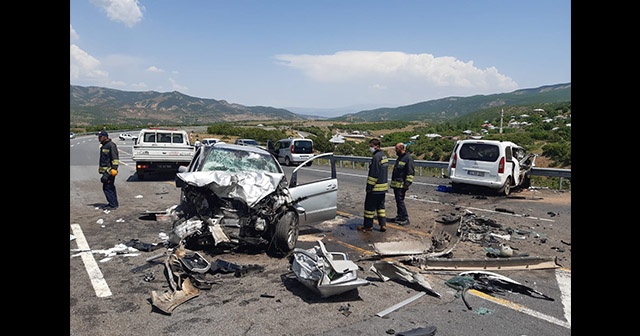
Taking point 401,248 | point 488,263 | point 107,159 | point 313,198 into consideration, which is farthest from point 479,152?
point 107,159

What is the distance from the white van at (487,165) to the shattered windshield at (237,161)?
723 centimetres

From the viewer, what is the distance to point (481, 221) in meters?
9.19

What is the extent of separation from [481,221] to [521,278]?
11.6 feet

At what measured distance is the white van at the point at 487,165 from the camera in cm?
1263

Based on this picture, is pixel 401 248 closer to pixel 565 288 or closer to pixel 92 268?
pixel 565 288

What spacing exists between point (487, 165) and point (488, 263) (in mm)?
7402

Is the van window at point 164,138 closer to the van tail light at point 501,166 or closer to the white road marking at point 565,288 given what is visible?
the van tail light at point 501,166

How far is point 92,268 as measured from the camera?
5.92m

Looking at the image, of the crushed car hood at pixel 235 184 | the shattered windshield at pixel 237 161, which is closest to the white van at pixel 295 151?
the shattered windshield at pixel 237 161

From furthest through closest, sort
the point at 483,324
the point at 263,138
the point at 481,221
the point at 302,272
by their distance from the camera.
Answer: the point at 263,138 < the point at 481,221 < the point at 302,272 < the point at 483,324
